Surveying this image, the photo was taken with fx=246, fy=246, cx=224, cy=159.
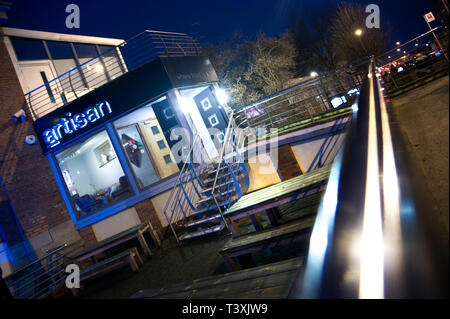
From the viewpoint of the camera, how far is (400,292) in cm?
41

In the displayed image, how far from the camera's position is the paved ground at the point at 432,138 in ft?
2.30

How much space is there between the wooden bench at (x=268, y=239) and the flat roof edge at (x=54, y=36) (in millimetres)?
11831

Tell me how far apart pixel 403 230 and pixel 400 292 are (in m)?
0.14

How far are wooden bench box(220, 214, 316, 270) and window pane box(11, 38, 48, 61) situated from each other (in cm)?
1153

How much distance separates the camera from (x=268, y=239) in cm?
321

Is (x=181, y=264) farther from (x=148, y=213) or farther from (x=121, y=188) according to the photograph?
(x=121, y=188)

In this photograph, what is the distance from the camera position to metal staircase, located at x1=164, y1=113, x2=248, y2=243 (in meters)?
6.40

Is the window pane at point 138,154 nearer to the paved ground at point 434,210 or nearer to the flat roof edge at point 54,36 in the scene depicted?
the flat roof edge at point 54,36

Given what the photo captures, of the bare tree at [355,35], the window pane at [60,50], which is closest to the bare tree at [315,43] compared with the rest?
the bare tree at [355,35]

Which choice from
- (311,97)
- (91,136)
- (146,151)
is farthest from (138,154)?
(311,97)

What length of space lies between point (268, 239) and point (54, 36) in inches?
511

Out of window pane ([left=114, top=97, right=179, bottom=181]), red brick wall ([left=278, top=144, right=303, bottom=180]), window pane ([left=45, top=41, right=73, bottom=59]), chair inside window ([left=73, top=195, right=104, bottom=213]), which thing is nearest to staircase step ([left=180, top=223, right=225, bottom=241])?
red brick wall ([left=278, top=144, right=303, bottom=180])
